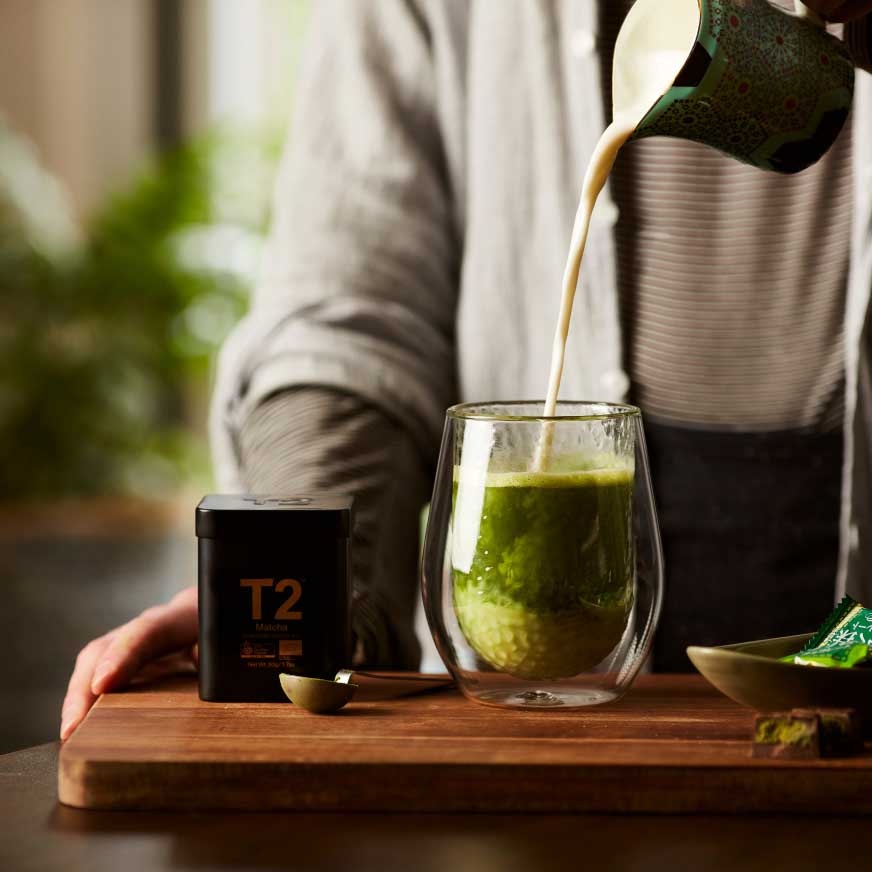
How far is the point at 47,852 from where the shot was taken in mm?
675

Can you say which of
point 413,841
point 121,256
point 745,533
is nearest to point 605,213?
point 745,533

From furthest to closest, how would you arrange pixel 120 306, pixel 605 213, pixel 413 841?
1. pixel 120 306
2. pixel 605 213
3. pixel 413 841

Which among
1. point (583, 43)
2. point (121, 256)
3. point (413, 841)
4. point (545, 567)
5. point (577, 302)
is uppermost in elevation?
point (583, 43)

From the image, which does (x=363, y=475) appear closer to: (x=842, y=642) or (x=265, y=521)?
(x=265, y=521)

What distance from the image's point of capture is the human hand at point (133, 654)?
2.99ft

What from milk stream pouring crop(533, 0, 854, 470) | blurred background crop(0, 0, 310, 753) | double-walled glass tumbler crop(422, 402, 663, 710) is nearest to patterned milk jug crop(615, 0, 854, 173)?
milk stream pouring crop(533, 0, 854, 470)

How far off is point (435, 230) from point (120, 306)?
4546 mm

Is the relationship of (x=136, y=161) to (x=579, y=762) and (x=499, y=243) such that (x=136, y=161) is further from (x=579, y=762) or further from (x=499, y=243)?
(x=579, y=762)

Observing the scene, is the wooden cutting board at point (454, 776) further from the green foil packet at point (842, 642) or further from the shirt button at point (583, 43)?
the shirt button at point (583, 43)

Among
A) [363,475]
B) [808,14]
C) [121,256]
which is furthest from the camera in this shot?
[121,256]

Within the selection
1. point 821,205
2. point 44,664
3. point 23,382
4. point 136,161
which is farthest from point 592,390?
point 136,161

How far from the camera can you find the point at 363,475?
1.18 metres

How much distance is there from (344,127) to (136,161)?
562 centimetres

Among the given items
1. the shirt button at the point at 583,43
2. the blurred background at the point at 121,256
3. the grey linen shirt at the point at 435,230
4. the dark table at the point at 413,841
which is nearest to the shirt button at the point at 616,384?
the grey linen shirt at the point at 435,230
